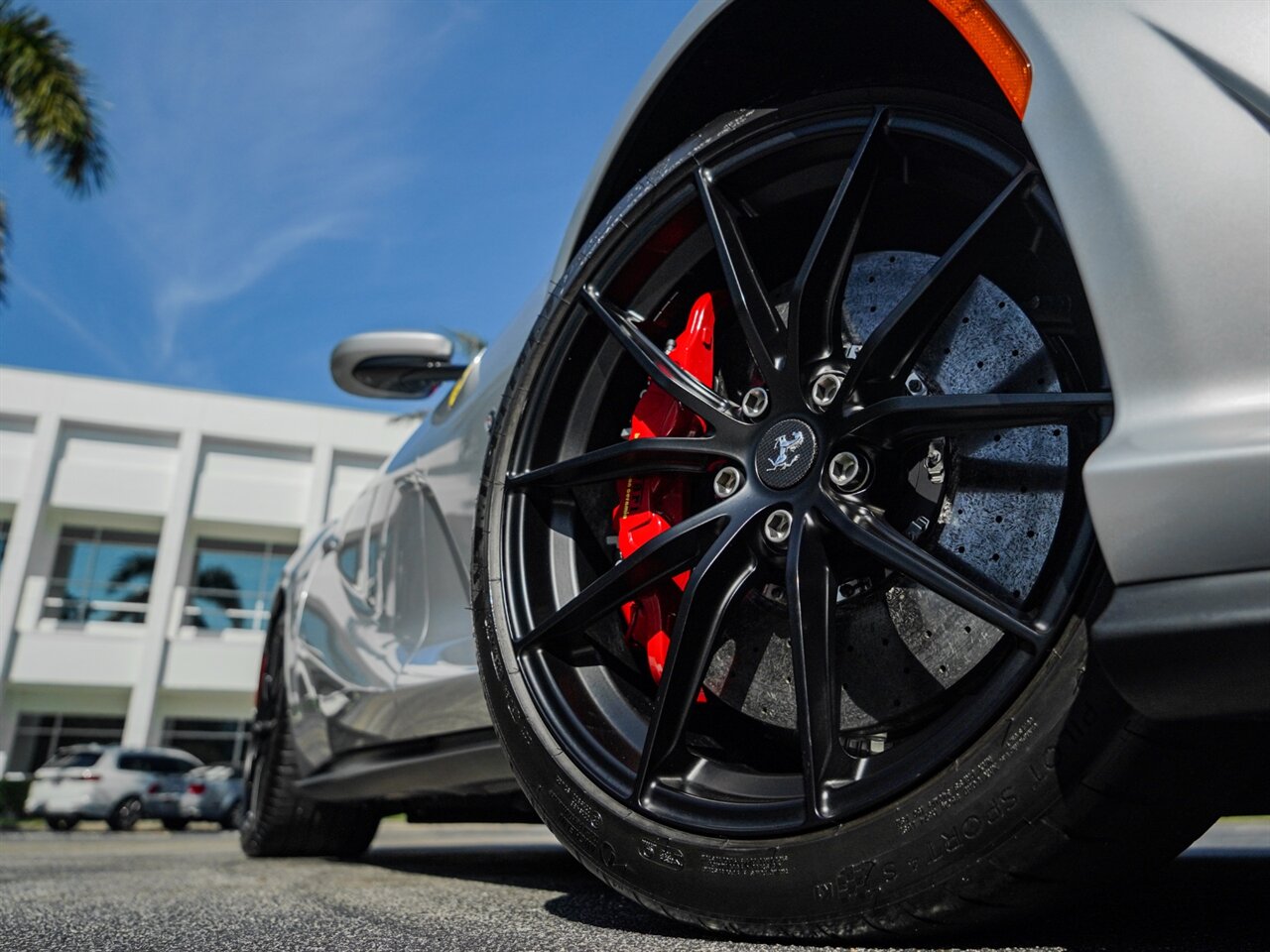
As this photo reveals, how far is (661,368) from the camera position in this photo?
155cm

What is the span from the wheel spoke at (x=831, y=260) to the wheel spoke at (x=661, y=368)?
0.13m

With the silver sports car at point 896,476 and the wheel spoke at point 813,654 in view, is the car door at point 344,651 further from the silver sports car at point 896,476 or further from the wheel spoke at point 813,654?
the wheel spoke at point 813,654

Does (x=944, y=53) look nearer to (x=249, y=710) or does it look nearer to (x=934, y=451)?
(x=934, y=451)

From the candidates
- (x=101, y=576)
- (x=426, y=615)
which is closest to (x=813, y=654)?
(x=426, y=615)

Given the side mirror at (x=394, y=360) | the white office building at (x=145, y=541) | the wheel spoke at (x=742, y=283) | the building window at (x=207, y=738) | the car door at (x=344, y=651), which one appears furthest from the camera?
the building window at (x=207, y=738)

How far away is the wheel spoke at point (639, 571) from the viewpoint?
4.74 ft

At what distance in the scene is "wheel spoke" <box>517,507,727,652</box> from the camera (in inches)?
56.9

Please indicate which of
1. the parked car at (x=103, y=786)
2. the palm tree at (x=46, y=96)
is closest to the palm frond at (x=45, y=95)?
the palm tree at (x=46, y=96)

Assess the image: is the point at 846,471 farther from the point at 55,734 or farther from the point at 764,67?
the point at 55,734

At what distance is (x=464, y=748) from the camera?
2.19 meters

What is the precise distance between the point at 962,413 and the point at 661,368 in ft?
1.59

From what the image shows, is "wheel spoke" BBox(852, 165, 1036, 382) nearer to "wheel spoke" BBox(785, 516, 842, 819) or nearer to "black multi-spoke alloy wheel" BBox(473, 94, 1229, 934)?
"black multi-spoke alloy wheel" BBox(473, 94, 1229, 934)

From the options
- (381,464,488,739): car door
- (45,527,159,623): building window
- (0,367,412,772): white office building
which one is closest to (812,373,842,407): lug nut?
(381,464,488,739): car door

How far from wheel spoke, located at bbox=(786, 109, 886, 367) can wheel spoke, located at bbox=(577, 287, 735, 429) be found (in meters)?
0.13
